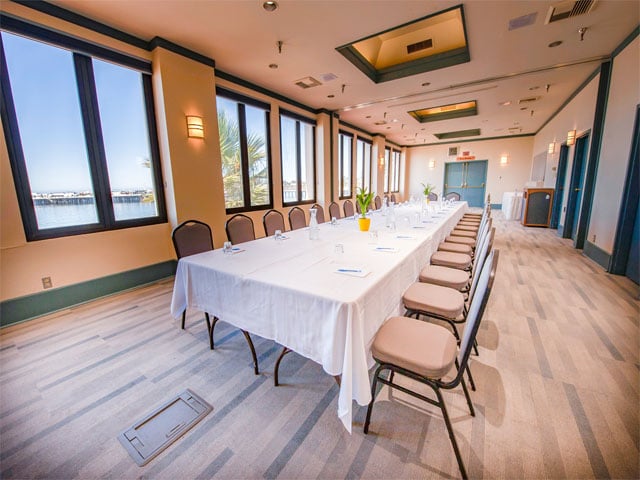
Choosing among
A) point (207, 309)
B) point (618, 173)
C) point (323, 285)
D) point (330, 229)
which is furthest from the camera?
point (618, 173)

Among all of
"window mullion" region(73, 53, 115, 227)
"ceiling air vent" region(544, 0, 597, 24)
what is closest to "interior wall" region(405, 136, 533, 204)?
"ceiling air vent" region(544, 0, 597, 24)

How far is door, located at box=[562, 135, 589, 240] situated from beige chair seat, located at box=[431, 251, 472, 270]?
14.5 ft

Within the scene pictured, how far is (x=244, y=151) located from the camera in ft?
16.3

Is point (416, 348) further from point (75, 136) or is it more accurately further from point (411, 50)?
point (411, 50)

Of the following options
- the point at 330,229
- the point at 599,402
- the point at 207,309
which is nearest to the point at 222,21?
the point at 330,229

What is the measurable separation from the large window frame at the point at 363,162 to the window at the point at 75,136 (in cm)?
683

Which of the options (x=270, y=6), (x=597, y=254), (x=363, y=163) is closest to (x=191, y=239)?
(x=270, y=6)

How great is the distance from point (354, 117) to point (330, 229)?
5386 millimetres

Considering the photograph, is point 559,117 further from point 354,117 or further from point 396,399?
point 396,399

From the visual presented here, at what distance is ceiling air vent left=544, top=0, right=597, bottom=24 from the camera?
2.82m

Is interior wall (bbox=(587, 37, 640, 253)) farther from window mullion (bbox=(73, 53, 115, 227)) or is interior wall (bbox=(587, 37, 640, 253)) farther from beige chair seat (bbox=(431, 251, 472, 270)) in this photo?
window mullion (bbox=(73, 53, 115, 227))

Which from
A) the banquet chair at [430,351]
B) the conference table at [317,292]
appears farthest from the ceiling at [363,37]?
the banquet chair at [430,351]

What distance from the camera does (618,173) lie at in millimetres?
3711

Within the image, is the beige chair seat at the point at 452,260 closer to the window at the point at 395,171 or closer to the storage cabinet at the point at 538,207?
the storage cabinet at the point at 538,207
